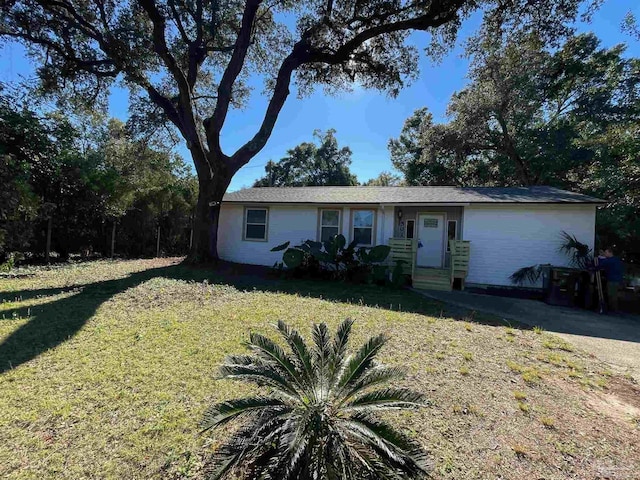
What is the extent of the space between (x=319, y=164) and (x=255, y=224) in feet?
75.1

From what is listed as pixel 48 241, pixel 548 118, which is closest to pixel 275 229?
pixel 48 241

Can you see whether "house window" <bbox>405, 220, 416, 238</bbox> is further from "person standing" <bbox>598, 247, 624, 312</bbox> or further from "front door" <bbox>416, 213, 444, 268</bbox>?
"person standing" <bbox>598, 247, 624, 312</bbox>

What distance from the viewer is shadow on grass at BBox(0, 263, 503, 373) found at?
4336 millimetres

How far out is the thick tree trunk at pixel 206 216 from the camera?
11484mm

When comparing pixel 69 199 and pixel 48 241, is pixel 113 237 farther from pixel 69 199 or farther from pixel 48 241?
pixel 48 241

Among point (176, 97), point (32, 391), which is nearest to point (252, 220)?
point (176, 97)

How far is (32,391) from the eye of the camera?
312cm

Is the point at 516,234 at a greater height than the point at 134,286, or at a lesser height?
greater

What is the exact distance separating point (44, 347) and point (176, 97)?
12.6 m

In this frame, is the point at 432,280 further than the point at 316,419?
Yes

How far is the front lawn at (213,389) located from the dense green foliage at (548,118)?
10634mm

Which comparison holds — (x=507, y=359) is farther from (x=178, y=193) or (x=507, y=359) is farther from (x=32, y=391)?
(x=178, y=193)

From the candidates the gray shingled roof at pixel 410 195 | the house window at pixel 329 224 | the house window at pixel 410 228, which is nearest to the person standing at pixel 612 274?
the gray shingled roof at pixel 410 195

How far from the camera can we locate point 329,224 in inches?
482
